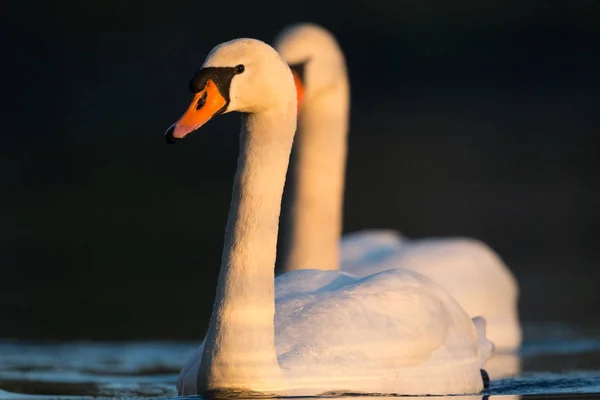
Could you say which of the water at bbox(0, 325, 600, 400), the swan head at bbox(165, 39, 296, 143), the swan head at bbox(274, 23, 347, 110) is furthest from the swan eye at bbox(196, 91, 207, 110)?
the swan head at bbox(274, 23, 347, 110)

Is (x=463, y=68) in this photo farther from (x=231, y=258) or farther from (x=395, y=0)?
(x=231, y=258)

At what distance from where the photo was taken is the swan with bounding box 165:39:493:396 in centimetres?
683

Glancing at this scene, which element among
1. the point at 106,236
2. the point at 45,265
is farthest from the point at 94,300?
the point at 106,236

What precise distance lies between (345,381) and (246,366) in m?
0.38

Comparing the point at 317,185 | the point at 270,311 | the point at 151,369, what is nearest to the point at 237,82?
the point at 270,311

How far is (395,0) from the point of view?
23609 millimetres

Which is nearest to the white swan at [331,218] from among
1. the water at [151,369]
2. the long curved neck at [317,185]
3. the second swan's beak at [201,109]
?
the long curved neck at [317,185]

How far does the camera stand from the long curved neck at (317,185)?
957 cm

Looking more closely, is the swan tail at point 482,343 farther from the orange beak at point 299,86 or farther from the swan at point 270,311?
the orange beak at point 299,86

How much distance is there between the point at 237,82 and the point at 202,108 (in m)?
0.16

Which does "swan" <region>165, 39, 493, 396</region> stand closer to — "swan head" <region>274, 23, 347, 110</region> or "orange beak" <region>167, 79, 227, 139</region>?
"orange beak" <region>167, 79, 227, 139</region>

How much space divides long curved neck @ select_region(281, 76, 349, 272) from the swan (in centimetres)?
208

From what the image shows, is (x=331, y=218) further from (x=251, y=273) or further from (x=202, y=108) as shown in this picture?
(x=202, y=108)

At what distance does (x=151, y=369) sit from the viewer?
9.32 meters
